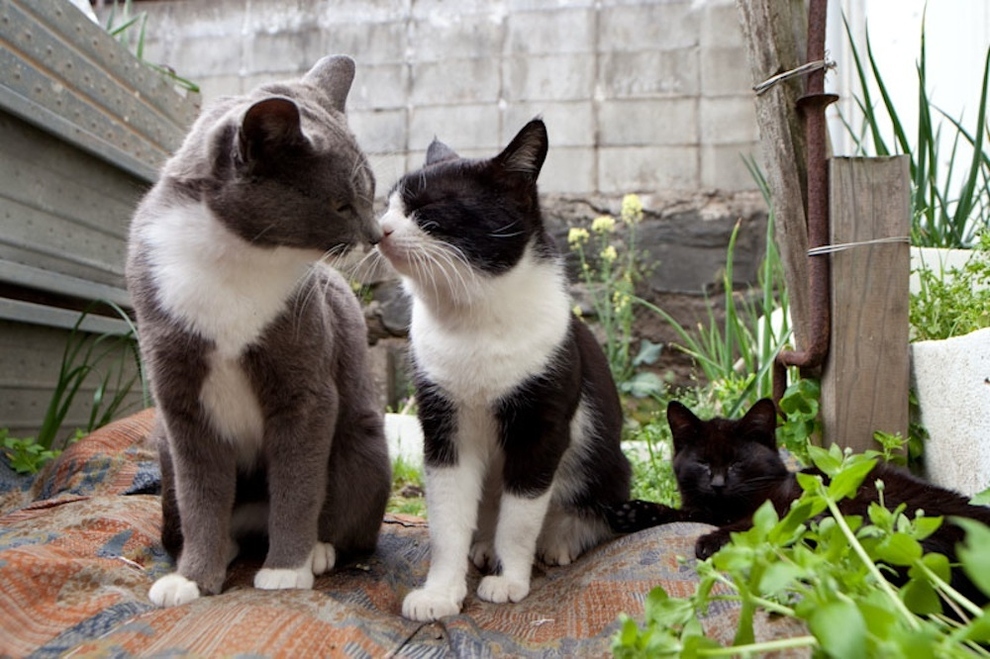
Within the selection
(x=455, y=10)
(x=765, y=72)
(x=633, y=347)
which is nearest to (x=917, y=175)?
(x=765, y=72)

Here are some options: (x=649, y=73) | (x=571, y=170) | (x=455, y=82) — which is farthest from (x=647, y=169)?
(x=455, y=82)

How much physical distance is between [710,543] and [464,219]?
0.89 m

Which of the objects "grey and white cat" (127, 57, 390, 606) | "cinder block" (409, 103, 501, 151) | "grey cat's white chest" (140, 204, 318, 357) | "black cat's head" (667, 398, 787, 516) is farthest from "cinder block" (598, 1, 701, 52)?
"grey cat's white chest" (140, 204, 318, 357)

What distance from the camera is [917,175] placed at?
256 centimetres

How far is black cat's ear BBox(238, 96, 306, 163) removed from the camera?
1.44 metres

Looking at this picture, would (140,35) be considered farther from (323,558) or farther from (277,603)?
(277,603)

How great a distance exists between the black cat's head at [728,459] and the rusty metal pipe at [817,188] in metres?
0.23

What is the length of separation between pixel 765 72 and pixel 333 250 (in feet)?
4.04

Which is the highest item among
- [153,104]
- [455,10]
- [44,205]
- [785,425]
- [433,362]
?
[455,10]

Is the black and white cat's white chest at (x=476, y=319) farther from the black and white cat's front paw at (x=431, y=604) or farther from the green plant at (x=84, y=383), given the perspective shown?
the green plant at (x=84, y=383)

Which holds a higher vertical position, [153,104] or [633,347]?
[153,104]

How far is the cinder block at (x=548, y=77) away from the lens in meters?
4.95

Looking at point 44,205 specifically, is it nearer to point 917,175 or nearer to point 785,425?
point 785,425

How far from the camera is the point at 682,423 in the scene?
2.31 meters
